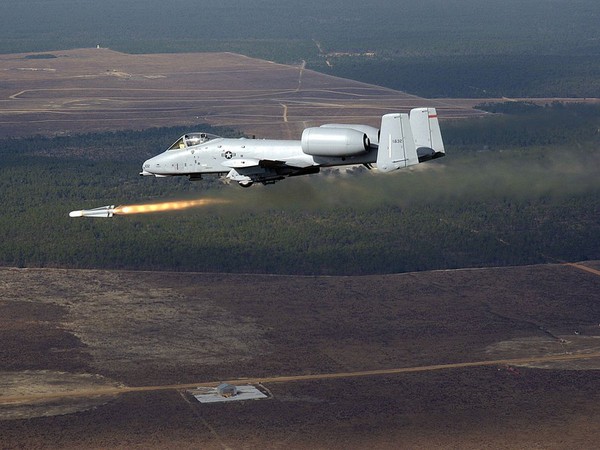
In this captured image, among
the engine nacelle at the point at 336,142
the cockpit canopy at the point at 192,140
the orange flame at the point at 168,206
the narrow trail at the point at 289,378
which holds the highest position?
the engine nacelle at the point at 336,142

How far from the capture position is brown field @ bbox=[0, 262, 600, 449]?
114 m

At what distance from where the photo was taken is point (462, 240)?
168625 mm

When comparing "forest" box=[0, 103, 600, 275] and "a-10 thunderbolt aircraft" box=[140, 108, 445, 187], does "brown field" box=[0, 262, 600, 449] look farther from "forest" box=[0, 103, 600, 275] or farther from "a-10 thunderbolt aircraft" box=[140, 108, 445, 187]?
"a-10 thunderbolt aircraft" box=[140, 108, 445, 187]

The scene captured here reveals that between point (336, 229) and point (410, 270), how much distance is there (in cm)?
1131

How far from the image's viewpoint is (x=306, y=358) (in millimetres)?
133000

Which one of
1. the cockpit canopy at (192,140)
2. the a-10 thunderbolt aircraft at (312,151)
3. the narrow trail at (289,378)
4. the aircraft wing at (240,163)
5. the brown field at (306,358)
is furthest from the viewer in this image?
the narrow trail at (289,378)

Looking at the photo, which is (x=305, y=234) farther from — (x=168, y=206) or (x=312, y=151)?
(x=312, y=151)

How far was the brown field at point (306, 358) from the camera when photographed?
114250 millimetres

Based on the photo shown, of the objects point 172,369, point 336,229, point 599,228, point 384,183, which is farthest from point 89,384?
point 599,228

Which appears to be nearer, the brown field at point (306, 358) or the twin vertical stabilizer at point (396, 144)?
the twin vertical stabilizer at point (396, 144)

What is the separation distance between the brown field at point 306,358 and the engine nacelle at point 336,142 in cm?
3641

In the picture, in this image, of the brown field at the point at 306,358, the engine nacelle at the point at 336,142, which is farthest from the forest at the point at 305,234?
the engine nacelle at the point at 336,142

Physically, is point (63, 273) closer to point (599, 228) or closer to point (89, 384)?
point (89, 384)

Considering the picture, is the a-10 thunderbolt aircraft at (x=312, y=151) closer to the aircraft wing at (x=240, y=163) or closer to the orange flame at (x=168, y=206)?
the aircraft wing at (x=240, y=163)
